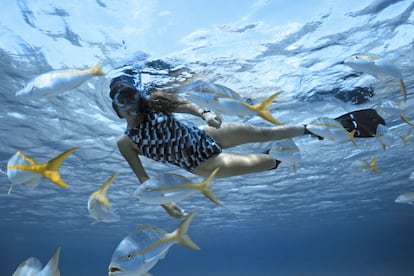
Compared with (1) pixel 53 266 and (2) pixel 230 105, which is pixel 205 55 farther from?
(1) pixel 53 266

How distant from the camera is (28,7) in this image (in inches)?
298

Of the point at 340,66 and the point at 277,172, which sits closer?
the point at 340,66

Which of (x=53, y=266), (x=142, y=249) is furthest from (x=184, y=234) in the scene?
(x=53, y=266)

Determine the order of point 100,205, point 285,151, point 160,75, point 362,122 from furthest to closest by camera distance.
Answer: point 160,75, point 362,122, point 285,151, point 100,205

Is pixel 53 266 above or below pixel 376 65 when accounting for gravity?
below

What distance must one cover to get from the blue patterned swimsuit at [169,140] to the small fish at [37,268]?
2.72m

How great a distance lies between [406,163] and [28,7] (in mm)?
27973

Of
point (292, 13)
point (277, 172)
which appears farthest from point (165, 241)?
point (277, 172)

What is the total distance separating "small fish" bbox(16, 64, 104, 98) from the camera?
3.05 m

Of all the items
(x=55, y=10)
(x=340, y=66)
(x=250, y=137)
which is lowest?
(x=250, y=137)

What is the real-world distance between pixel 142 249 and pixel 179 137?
291cm

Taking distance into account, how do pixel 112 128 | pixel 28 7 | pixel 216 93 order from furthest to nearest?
pixel 112 128, pixel 28 7, pixel 216 93

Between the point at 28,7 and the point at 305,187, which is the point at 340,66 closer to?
the point at 28,7

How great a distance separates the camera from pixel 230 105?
11.4 ft
